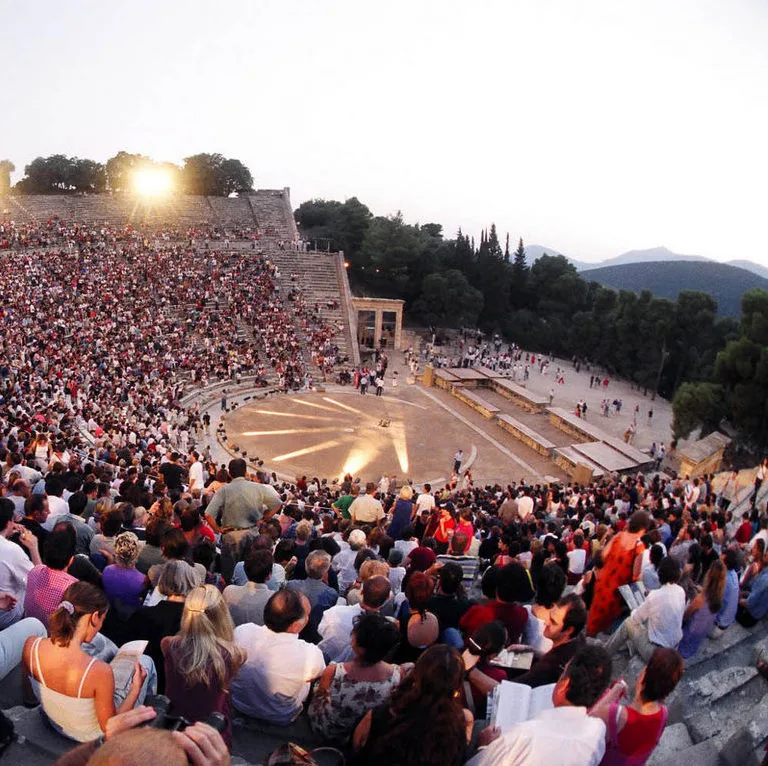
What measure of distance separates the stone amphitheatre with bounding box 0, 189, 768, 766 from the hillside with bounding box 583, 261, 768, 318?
2896 inches

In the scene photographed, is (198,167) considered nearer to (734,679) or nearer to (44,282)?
(44,282)

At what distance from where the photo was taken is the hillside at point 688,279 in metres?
105

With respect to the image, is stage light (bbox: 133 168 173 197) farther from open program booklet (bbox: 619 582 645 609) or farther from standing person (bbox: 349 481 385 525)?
open program booklet (bbox: 619 582 645 609)

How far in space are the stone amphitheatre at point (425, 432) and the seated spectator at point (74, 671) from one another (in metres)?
0.22

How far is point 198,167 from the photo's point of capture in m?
59.5

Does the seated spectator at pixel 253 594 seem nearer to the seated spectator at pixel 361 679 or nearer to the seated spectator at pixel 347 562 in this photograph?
the seated spectator at pixel 361 679

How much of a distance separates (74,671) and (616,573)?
549 centimetres

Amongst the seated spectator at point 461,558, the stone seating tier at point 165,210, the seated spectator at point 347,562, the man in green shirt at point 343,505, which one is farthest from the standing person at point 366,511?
the stone seating tier at point 165,210

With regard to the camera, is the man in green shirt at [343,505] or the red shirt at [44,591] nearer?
the red shirt at [44,591]

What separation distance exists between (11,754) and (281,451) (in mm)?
20226

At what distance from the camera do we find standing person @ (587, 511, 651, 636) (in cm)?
659

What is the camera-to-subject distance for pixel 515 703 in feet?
12.4

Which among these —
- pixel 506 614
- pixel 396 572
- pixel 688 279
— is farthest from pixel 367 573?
pixel 688 279

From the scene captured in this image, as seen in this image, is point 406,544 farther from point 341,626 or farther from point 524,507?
point 524,507
